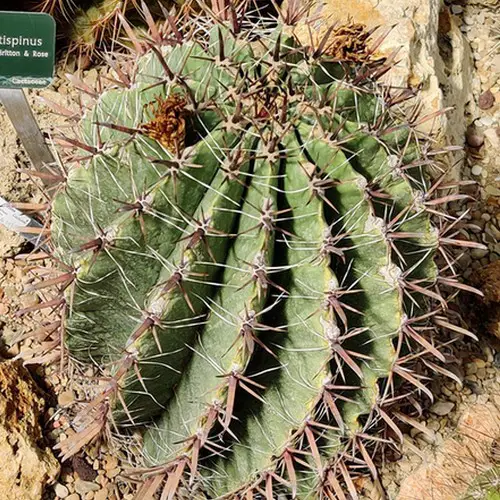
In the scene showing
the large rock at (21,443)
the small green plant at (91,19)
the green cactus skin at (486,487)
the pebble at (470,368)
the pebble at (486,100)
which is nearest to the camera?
the green cactus skin at (486,487)

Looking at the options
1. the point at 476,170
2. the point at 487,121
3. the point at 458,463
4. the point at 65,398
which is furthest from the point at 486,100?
the point at 65,398

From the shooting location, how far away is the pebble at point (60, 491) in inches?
72.9

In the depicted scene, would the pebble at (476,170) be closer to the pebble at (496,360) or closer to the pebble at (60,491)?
the pebble at (496,360)

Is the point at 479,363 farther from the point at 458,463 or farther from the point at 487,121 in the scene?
the point at 487,121

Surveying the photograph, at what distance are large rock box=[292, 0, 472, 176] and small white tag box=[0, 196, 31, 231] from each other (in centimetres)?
93

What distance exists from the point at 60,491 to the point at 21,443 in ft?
0.53

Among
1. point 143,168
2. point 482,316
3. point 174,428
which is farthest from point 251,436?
point 482,316

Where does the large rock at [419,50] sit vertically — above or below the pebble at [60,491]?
above

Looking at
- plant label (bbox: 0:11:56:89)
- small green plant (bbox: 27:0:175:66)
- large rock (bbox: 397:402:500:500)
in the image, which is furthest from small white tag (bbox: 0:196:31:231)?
large rock (bbox: 397:402:500:500)

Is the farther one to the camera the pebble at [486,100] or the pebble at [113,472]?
the pebble at [486,100]

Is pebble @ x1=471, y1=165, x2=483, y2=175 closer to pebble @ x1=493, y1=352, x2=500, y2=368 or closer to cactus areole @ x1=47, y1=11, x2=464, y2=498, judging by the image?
pebble @ x1=493, y1=352, x2=500, y2=368

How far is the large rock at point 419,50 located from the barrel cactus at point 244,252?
585 mm

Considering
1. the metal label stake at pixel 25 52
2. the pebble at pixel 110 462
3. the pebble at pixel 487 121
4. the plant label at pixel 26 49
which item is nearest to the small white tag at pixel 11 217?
the metal label stake at pixel 25 52

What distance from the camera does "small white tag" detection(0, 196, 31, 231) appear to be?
6.43 ft
